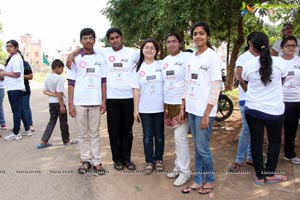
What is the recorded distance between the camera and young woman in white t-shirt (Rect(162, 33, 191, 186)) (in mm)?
3758

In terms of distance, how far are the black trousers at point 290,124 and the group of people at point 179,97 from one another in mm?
13

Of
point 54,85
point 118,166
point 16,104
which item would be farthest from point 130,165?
point 16,104

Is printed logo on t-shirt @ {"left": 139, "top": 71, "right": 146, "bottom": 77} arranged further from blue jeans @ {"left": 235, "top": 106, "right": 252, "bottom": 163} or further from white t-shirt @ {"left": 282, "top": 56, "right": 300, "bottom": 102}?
white t-shirt @ {"left": 282, "top": 56, "right": 300, "bottom": 102}

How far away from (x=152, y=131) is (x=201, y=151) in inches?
33.4

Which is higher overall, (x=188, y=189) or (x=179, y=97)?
(x=179, y=97)

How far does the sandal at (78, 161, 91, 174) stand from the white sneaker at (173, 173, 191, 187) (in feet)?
4.20

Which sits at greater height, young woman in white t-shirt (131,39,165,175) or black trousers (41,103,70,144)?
young woman in white t-shirt (131,39,165,175)

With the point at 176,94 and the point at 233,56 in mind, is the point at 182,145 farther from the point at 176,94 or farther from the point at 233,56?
the point at 233,56

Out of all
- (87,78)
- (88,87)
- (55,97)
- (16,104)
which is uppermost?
(87,78)

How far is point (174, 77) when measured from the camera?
375 cm

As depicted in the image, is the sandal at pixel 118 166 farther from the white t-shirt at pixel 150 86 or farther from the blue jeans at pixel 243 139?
the blue jeans at pixel 243 139

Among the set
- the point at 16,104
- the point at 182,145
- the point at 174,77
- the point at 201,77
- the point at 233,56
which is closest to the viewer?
the point at 201,77

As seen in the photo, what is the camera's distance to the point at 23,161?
492 centimetres

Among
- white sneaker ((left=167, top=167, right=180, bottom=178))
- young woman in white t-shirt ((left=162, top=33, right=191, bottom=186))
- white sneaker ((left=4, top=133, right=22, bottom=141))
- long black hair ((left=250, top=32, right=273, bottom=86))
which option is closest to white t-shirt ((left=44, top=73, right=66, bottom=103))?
white sneaker ((left=4, top=133, right=22, bottom=141))
